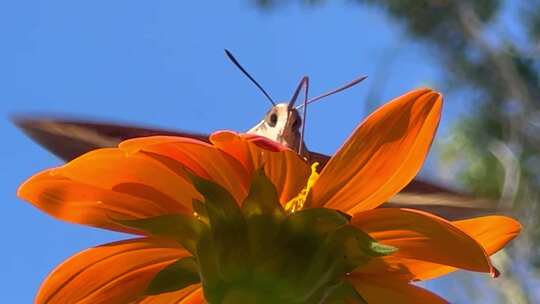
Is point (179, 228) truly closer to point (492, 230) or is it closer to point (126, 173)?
point (126, 173)

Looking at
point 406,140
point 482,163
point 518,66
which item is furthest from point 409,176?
point 518,66

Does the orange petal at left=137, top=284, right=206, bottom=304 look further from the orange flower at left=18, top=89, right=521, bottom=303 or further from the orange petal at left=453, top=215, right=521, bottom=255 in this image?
the orange petal at left=453, top=215, right=521, bottom=255

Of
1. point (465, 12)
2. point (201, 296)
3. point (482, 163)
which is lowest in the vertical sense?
point (482, 163)

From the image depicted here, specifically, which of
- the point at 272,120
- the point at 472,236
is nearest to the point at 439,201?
the point at 472,236

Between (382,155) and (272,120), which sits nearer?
(382,155)

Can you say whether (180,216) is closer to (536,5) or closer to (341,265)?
(341,265)

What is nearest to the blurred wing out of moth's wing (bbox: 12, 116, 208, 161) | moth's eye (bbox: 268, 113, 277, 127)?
moth's wing (bbox: 12, 116, 208, 161)
